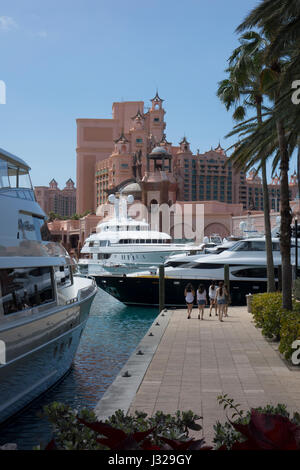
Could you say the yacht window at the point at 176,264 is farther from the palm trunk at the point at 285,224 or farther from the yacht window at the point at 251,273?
the palm trunk at the point at 285,224

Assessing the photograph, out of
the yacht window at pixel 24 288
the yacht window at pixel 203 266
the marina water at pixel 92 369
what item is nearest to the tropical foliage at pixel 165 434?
the marina water at pixel 92 369

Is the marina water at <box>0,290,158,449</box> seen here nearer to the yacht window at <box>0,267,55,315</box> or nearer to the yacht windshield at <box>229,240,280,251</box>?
the yacht window at <box>0,267,55,315</box>

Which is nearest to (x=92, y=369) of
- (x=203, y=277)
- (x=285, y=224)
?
(x=285, y=224)

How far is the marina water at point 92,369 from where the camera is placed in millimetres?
9828

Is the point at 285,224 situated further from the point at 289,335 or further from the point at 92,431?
the point at 92,431

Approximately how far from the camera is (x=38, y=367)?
10.8 meters

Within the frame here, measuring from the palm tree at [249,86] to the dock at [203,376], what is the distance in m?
6.83

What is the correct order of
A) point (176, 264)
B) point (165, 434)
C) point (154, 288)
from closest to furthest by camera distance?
1. point (165, 434)
2. point (154, 288)
3. point (176, 264)

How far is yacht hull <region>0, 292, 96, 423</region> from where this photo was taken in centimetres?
919

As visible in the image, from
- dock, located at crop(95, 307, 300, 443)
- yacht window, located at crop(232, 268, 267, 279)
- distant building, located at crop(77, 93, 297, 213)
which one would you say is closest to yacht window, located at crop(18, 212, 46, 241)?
dock, located at crop(95, 307, 300, 443)

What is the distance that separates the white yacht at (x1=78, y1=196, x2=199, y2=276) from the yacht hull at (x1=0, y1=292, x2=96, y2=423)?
3424cm

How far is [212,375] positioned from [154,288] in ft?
66.5
